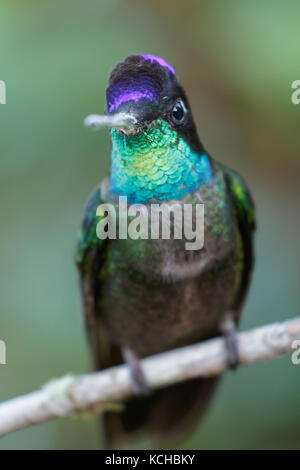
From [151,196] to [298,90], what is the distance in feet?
2.61

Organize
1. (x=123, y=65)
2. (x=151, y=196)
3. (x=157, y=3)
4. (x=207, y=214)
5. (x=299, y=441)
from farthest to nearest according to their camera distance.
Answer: (x=299, y=441) → (x=157, y=3) → (x=207, y=214) → (x=151, y=196) → (x=123, y=65)

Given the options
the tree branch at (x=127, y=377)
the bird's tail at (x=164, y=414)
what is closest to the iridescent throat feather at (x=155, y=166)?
the tree branch at (x=127, y=377)

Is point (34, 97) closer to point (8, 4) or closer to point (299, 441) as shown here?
point (8, 4)

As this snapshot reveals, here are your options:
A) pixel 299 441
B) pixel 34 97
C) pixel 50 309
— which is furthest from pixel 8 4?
pixel 299 441

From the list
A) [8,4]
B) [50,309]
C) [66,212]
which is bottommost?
[50,309]

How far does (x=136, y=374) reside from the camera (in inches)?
108

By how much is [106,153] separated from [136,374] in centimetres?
110

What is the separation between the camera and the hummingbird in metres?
1.92

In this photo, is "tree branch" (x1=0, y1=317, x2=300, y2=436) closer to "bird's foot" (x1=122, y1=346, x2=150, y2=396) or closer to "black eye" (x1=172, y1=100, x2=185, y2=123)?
"bird's foot" (x1=122, y1=346, x2=150, y2=396)

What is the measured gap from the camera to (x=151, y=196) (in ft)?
6.96

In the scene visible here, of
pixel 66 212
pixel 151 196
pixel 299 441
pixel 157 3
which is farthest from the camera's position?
pixel 66 212

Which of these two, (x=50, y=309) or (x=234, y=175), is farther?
(x=50, y=309)

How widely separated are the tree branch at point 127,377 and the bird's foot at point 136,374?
0.06 meters

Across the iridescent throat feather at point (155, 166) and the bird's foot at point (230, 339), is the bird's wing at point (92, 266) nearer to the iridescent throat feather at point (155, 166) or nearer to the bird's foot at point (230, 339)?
the iridescent throat feather at point (155, 166)
